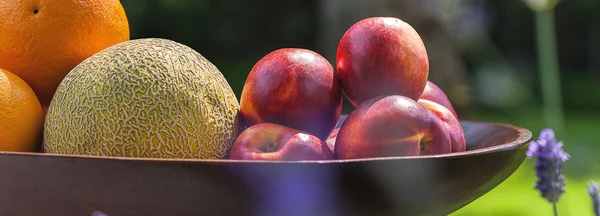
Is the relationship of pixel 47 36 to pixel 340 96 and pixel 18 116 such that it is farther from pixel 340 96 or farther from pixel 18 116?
pixel 340 96

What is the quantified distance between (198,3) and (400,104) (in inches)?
486

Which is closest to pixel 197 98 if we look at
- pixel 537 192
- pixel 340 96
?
pixel 340 96

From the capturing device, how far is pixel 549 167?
848mm

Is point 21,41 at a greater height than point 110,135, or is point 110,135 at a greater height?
point 21,41

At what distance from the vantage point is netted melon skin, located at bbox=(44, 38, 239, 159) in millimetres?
1072

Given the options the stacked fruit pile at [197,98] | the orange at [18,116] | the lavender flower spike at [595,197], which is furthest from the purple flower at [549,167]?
the orange at [18,116]

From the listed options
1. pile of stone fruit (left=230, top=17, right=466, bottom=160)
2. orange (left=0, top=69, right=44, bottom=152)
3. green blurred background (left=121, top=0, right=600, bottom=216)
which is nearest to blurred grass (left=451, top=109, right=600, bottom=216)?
green blurred background (left=121, top=0, right=600, bottom=216)

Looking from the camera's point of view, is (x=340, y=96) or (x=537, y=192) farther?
(x=537, y=192)

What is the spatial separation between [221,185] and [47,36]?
0.60 metres

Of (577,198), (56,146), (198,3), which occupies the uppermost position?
(56,146)

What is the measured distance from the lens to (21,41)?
1289 millimetres

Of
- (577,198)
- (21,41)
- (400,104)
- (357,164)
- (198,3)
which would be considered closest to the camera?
(357,164)

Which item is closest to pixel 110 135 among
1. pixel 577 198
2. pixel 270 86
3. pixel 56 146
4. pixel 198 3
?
pixel 56 146

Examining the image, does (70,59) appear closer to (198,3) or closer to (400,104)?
(400,104)
